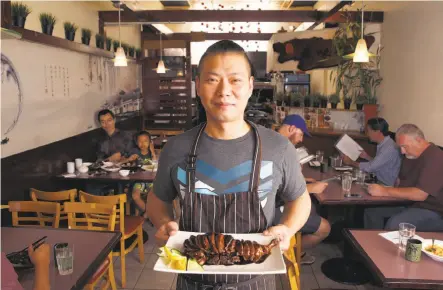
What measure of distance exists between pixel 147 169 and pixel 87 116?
6.76 ft

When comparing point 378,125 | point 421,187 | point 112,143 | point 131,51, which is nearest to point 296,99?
point 378,125

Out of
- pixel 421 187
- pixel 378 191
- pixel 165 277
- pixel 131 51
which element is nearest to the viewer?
pixel 421 187

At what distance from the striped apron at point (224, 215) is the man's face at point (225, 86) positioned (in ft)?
0.62

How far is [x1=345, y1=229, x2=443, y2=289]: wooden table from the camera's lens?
2.13 m

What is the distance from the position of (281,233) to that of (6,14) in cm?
386

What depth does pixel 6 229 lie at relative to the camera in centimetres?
290

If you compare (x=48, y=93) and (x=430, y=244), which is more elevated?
(x=48, y=93)

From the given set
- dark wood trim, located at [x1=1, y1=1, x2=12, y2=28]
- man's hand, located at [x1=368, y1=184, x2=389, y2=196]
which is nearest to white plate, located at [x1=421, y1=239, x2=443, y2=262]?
man's hand, located at [x1=368, y1=184, x2=389, y2=196]

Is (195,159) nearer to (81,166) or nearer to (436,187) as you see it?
(436,187)

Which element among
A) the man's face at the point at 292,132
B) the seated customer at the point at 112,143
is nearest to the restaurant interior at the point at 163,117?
the seated customer at the point at 112,143

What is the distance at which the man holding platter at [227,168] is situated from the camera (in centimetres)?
165

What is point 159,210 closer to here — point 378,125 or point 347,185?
point 347,185

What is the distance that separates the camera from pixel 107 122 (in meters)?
6.03

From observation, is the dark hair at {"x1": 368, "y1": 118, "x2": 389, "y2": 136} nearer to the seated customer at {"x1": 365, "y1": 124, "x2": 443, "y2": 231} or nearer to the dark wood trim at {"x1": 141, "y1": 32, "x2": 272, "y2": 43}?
the seated customer at {"x1": 365, "y1": 124, "x2": 443, "y2": 231}
